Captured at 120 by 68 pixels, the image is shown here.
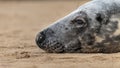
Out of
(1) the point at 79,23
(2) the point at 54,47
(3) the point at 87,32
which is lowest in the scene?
(2) the point at 54,47

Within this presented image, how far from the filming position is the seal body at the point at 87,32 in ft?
23.8

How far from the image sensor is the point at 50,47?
24.4 ft

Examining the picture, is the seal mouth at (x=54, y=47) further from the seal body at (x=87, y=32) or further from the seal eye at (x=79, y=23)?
the seal eye at (x=79, y=23)

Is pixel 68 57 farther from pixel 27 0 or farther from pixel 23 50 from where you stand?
pixel 27 0

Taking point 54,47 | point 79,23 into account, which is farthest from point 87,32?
point 54,47

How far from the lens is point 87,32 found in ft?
23.8

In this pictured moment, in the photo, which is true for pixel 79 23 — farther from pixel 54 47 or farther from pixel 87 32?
pixel 54 47

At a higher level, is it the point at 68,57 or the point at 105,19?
the point at 105,19

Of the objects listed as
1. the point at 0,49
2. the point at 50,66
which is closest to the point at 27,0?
the point at 0,49

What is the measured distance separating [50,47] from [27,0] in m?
20.1

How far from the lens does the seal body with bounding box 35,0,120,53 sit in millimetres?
7242

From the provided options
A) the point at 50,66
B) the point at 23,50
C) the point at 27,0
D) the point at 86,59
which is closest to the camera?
the point at 50,66

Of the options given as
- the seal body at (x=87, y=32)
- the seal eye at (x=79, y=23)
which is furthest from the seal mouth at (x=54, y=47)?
the seal eye at (x=79, y=23)

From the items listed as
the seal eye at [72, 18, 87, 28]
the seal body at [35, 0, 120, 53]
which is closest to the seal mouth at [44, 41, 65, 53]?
the seal body at [35, 0, 120, 53]
